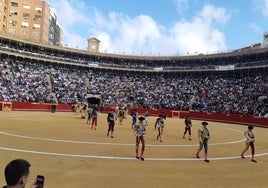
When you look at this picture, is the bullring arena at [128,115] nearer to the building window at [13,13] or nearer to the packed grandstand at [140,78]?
the packed grandstand at [140,78]

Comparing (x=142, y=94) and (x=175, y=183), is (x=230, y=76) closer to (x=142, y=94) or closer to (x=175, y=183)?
(x=142, y=94)

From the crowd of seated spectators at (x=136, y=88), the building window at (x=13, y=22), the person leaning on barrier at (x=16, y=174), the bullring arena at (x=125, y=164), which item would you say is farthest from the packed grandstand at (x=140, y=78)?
the person leaning on barrier at (x=16, y=174)

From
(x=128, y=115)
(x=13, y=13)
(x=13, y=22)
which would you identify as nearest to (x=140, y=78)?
(x=128, y=115)

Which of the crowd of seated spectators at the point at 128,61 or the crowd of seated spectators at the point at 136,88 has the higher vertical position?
the crowd of seated spectators at the point at 128,61

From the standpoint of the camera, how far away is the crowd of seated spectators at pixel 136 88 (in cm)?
5386

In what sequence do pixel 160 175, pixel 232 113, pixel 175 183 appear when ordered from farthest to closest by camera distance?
pixel 232 113 → pixel 160 175 → pixel 175 183

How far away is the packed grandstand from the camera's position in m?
55.5

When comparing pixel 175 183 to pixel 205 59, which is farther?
pixel 205 59

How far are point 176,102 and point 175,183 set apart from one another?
5338 centimetres

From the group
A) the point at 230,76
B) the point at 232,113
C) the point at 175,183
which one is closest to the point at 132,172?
the point at 175,183

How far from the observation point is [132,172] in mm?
11648

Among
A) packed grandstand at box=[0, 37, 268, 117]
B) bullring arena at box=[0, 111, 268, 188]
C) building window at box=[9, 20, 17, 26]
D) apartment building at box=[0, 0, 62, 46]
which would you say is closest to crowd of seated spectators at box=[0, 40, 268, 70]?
packed grandstand at box=[0, 37, 268, 117]

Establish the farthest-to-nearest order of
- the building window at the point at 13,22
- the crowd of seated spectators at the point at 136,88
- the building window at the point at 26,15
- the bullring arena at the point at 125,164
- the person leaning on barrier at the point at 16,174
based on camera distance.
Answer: the building window at the point at 26,15, the building window at the point at 13,22, the crowd of seated spectators at the point at 136,88, the bullring arena at the point at 125,164, the person leaning on barrier at the point at 16,174

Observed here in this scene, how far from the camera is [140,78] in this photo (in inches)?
2916
